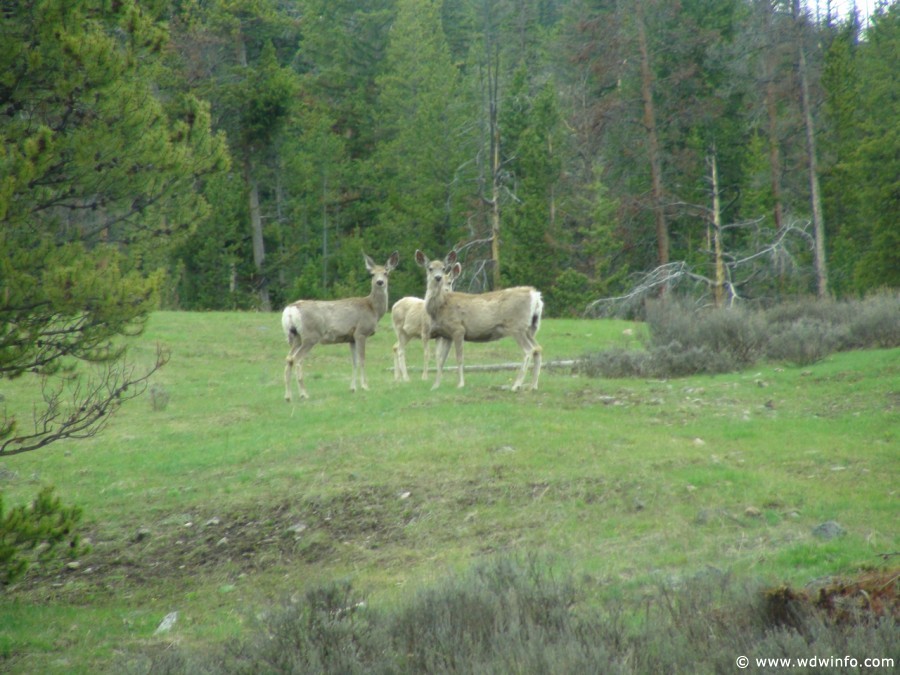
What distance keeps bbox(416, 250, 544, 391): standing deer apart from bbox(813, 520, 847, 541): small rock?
8.87 meters

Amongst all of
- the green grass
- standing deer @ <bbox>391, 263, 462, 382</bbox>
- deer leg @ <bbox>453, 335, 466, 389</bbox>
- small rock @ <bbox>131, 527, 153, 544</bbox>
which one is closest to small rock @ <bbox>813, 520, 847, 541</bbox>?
the green grass

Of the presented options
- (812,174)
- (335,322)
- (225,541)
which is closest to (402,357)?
(335,322)

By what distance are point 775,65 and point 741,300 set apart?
819 cm

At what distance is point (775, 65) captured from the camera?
34.0 m

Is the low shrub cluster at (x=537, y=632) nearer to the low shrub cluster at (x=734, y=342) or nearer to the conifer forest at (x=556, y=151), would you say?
the low shrub cluster at (x=734, y=342)

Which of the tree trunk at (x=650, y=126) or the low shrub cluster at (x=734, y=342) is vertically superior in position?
the tree trunk at (x=650, y=126)

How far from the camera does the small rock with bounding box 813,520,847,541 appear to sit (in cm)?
848

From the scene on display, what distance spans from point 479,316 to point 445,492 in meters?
6.91

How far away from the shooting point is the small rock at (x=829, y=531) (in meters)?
8.48

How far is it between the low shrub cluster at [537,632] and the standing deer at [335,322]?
37.2 feet

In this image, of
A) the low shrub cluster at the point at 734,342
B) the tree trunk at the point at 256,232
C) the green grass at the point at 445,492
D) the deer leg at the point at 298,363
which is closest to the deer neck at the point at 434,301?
the green grass at the point at 445,492

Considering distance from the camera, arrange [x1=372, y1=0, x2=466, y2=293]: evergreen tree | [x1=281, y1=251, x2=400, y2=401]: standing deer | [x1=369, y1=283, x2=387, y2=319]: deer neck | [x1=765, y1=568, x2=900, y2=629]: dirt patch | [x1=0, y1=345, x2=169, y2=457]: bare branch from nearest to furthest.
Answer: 1. [x1=765, y1=568, x2=900, y2=629]: dirt patch
2. [x1=0, y1=345, x2=169, y2=457]: bare branch
3. [x1=281, y1=251, x2=400, y2=401]: standing deer
4. [x1=369, y1=283, x2=387, y2=319]: deer neck
5. [x1=372, y1=0, x2=466, y2=293]: evergreen tree

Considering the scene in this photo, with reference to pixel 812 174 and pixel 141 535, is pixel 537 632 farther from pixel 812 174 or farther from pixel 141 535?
pixel 812 174

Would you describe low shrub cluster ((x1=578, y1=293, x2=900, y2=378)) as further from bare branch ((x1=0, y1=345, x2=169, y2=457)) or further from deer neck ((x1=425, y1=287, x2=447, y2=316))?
bare branch ((x1=0, y1=345, x2=169, y2=457))
